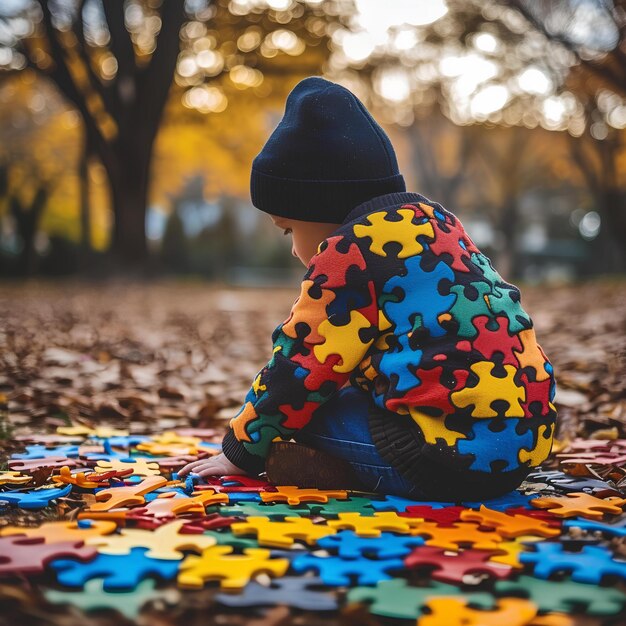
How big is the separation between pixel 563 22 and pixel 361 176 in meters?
13.0

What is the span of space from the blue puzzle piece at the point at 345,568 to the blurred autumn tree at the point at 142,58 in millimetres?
13530

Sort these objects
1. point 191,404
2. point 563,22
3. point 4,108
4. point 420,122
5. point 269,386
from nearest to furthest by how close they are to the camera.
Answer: point 269,386
point 191,404
point 563,22
point 4,108
point 420,122

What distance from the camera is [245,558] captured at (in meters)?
1.77

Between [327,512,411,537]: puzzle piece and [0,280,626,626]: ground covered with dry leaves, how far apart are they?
1.45ft

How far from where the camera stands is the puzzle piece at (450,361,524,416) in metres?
2.12

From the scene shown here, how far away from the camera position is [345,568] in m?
1.73

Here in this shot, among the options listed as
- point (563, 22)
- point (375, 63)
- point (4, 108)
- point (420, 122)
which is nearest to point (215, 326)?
point (563, 22)

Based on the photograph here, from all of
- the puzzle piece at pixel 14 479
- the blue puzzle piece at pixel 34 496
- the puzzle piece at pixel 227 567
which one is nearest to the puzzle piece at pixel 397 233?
the puzzle piece at pixel 227 567

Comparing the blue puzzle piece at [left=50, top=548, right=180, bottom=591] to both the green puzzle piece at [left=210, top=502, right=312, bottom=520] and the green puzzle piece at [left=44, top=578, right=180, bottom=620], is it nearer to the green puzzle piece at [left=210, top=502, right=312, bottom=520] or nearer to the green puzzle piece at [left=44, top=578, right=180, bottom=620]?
the green puzzle piece at [left=44, top=578, right=180, bottom=620]

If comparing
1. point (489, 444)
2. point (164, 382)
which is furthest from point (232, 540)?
point (164, 382)

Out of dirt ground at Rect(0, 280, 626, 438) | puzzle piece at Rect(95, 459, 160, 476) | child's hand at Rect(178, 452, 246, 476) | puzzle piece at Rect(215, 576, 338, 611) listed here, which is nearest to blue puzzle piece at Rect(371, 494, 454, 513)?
child's hand at Rect(178, 452, 246, 476)

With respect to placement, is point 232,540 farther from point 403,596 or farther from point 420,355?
point 420,355

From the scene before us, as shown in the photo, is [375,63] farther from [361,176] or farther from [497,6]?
[361,176]

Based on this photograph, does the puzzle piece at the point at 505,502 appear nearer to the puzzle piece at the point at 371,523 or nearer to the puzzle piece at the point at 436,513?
the puzzle piece at the point at 436,513
